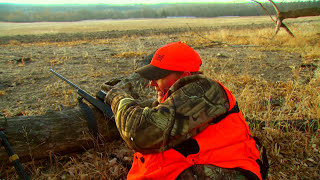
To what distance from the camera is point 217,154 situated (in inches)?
73.0

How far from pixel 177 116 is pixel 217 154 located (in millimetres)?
437

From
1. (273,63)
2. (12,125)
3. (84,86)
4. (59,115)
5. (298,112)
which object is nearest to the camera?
(12,125)

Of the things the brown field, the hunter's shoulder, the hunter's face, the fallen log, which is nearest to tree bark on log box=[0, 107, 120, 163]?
the fallen log

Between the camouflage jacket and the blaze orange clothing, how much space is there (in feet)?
0.31

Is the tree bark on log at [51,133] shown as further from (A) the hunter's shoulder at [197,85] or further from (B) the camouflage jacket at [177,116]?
(A) the hunter's shoulder at [197,85]

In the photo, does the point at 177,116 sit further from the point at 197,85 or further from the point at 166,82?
the point at 166,82

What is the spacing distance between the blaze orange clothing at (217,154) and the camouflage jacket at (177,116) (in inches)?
3.7

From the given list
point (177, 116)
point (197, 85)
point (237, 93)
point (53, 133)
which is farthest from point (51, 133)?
point (237, 93)

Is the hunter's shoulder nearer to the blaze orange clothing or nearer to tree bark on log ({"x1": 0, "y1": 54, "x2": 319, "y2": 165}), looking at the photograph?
the blaze orange clothing

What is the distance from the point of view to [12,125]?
271 cm

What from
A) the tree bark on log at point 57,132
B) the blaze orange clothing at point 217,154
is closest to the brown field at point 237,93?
the tree bark on log at point 57,132

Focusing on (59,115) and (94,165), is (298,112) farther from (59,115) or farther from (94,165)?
(59,115)

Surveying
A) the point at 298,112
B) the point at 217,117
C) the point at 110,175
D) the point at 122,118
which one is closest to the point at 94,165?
the point at 110,175

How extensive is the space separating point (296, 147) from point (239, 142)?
1682 millimetres
